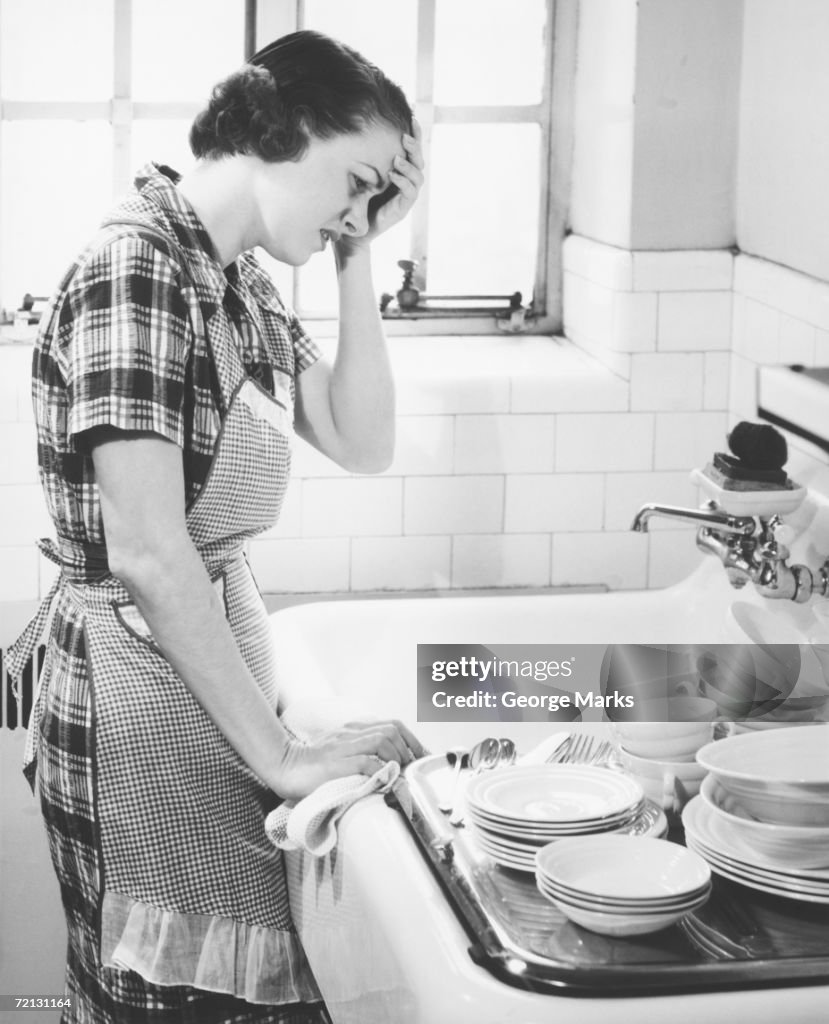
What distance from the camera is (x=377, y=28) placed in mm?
2416

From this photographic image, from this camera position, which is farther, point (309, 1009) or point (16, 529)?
point (16, 529)

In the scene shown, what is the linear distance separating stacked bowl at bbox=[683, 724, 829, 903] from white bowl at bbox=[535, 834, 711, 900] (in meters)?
0.03

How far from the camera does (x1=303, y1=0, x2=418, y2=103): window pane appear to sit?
7.80 ft

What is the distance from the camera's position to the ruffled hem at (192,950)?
131cm

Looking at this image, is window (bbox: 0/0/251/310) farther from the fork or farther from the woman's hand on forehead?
the fork

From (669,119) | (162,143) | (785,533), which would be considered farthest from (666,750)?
(162,143)

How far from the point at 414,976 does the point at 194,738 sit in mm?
419

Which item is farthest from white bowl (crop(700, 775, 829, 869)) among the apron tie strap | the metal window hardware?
the metal window hardware

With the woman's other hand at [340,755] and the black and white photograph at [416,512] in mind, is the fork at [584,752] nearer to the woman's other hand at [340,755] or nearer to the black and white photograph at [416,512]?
the black and white photograph at [416,512]

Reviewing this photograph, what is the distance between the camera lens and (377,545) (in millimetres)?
2385

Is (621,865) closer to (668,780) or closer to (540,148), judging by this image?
(668,780)

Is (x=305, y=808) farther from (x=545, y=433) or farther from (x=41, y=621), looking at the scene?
(x=545, y=433)

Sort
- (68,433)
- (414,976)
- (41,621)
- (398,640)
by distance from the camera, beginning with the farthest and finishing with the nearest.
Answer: (398,640) < (41,621) < (68,433) < (414,976)

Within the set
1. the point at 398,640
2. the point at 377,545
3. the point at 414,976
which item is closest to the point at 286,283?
the point at 377,545
